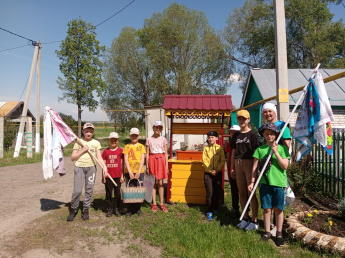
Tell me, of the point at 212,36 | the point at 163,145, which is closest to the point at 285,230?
the point at 163,145

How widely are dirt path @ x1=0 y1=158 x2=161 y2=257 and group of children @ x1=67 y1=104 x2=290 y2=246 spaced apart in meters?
0.96

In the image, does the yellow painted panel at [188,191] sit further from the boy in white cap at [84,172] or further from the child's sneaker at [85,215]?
the child's sneaker at [85,215]

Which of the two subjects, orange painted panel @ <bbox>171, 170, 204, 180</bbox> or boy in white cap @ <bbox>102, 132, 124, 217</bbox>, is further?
orange painted panel @ <bbox>171, 170, 204, 180</bbox>

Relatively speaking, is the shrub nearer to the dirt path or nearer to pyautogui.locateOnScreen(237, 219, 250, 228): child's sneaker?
pyautogui.locateOnScreen(237, 219, 250, 228): child's sneaker

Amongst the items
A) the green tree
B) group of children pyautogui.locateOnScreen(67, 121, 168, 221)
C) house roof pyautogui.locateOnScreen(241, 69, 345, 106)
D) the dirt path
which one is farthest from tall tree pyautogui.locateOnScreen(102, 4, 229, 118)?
group of children pyautogui.locateOnScreen(67, 121, 168, 221)

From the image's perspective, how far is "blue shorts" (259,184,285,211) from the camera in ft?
11.4

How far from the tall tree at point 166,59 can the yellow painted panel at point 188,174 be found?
→ 844 inches

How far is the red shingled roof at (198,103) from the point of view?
541 cm

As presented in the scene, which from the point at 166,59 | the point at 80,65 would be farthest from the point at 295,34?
the point at 80,65

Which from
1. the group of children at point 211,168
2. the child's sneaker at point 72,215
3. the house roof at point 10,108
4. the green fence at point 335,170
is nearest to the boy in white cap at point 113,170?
the group of children at point 211,168

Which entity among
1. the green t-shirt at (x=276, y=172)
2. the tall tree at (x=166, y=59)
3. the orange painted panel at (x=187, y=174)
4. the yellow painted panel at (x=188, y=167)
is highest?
the tall tree at (x=166, y=59)

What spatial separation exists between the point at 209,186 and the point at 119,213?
1759 mm

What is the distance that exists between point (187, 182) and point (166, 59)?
22.8 meters

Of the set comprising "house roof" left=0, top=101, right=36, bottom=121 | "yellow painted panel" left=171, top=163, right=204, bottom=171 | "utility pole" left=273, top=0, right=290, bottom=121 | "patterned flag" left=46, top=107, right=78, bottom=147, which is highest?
"house roof" left=0, top=101, right=36, bottom=121
